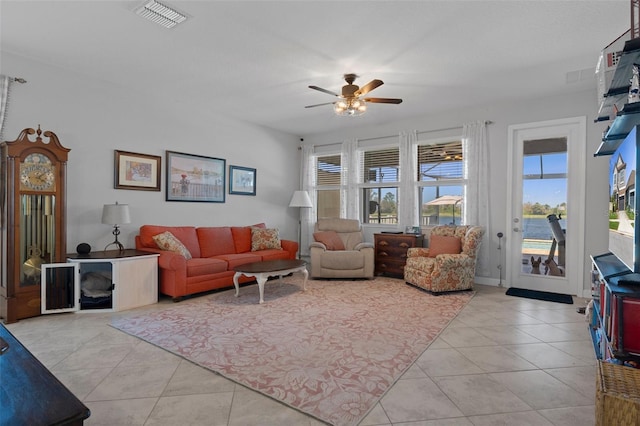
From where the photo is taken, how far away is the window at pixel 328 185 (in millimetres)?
6676

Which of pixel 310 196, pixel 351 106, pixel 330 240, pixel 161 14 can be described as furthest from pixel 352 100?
pixel 310 196

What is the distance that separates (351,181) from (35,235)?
15.5ft

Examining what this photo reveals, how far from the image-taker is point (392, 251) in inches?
216

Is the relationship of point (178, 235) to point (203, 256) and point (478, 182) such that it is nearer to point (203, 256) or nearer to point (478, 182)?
point (203, 256)

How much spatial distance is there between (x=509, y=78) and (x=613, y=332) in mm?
3245

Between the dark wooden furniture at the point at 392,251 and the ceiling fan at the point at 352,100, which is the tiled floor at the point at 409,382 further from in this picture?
the ceiling fan at the point at 352,100

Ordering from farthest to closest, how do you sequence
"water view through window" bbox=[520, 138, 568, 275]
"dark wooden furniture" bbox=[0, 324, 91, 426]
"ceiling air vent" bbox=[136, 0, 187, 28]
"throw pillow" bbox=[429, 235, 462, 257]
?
"throw pillow" bbox=[429, 235, 462, 257] < "water view through window" bbox=[520, 138, 568, 275] < "ceiling air vent" bbox=[136, 0, 187, 28] < "dark wooden furniture" bbox=[0, 324, 91, 426]

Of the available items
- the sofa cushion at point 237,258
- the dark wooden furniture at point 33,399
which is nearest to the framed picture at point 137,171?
the sofa cushion at point 237,258

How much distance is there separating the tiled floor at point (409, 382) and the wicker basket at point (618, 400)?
0.41 metres

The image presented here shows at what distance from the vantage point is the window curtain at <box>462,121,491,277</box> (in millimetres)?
4988

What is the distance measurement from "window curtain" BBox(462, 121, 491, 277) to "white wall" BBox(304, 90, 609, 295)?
0.08 meters

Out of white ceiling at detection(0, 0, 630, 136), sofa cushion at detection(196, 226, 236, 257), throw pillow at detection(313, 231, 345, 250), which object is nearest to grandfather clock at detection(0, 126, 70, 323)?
white ceiling at detection(0, 0, 630, 136)

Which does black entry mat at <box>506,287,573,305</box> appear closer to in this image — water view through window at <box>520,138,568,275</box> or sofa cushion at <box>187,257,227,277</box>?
water view through window at <box>520,138,568,275</box>

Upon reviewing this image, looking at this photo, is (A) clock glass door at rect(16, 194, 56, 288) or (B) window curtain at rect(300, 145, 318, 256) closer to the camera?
(A) clock glass door at rect(16, 194, 56, 288)
